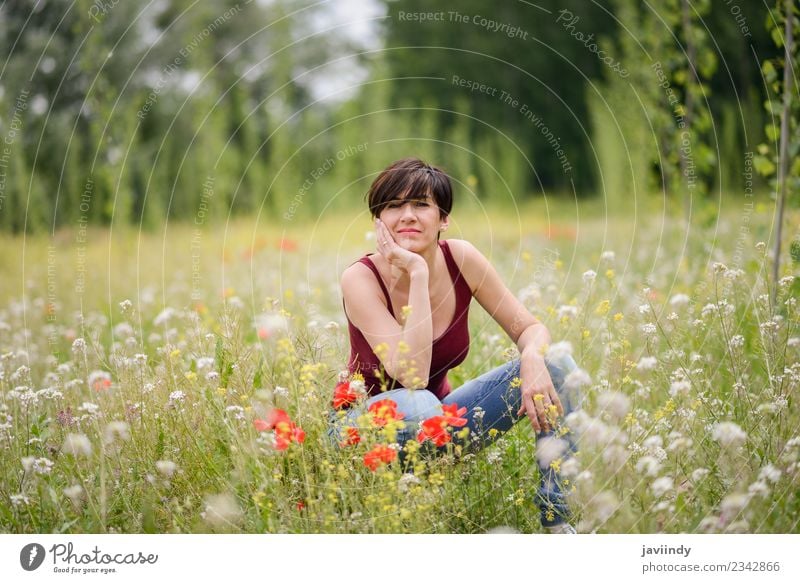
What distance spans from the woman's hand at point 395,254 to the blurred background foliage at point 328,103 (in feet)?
12.2

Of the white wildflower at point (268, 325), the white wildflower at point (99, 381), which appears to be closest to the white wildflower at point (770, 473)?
the white wildflower at point (268, 325)

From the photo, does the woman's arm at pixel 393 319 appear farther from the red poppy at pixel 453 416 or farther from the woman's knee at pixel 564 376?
the woman's knee at pixel 564 376

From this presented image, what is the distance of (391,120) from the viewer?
546 inches

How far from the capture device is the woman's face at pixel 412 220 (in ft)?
Answer: 10.6

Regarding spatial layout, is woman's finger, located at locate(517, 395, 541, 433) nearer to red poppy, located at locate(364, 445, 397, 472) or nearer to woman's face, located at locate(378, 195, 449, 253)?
red poppy, located at locate(364, 445, 397, 472)

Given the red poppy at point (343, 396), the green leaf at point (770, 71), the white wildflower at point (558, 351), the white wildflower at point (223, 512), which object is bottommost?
the white wildflower at point (223, 512)

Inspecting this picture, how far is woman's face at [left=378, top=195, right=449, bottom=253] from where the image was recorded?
322cm

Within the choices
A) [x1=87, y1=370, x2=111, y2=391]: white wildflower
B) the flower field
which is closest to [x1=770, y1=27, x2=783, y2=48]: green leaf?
the flower field

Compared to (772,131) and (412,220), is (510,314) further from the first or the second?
(772,131)

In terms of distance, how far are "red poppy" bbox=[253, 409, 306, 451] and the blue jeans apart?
16 cm

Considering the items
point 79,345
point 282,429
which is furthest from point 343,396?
point 79,345

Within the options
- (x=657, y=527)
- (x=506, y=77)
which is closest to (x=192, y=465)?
(x=657, y=527)
